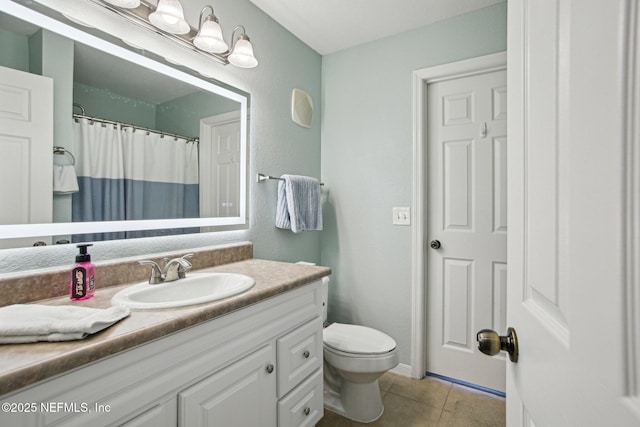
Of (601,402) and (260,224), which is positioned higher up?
(260,224)

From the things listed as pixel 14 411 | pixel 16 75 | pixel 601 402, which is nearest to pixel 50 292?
pixel 14 411

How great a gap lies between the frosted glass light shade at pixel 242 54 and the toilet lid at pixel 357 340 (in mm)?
1584

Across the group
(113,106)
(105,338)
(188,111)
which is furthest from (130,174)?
(105,338)

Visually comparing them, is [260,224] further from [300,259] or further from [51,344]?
[51,344]

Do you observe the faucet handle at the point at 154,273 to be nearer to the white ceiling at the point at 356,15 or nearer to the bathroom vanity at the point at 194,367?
the bathroom vanity at the point at 194,367

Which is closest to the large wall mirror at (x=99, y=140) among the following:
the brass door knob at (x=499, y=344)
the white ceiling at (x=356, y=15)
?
the white ceiling at (x=356, y=15)

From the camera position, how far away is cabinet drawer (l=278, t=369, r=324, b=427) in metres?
1.20

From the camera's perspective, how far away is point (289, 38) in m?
2.09

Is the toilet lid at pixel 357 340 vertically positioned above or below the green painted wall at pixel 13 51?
below

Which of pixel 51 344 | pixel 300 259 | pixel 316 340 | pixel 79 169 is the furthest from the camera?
pixel 300 259

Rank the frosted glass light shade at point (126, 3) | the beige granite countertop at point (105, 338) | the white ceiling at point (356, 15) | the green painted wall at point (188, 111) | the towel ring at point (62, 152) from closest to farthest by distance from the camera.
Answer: the beige granite countertop at point (105, 338) → the towel ring at point (62, 152) → the frosted glass light shade at point (126, 3) → the green painted wall at point (188, 111) → the white ceiling at point (356, 15)

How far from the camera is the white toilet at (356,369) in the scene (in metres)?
1.57

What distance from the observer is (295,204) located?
1.94 meters

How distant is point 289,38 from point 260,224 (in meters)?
1.31
